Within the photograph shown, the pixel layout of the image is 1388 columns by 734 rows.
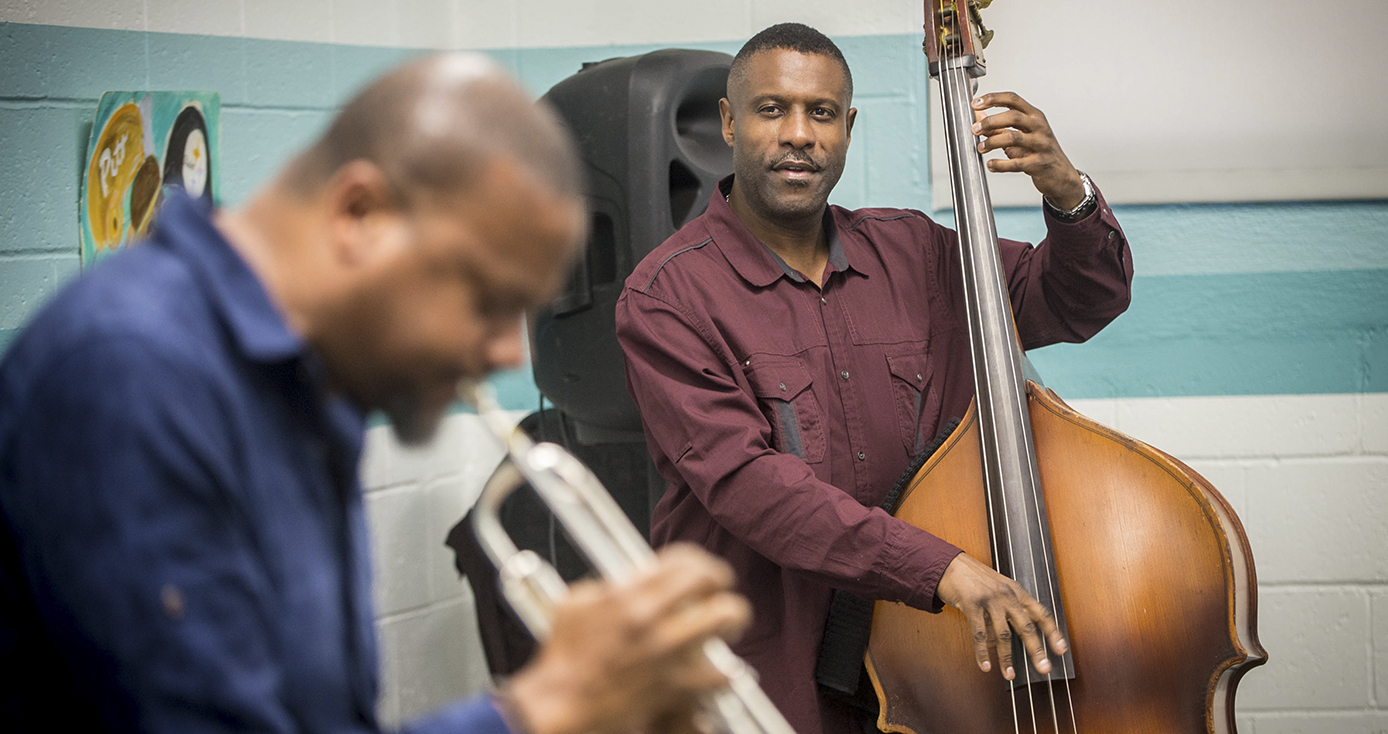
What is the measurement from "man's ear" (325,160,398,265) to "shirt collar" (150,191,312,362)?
52 mm

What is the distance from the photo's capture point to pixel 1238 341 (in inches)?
86.8

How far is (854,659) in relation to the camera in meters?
1.41

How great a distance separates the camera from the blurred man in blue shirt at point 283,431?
1.87 feet

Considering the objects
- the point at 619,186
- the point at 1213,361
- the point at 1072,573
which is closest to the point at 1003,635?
the point at 1072,573

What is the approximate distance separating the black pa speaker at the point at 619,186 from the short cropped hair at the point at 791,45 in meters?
0.22

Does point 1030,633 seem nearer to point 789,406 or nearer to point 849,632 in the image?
point 849,632

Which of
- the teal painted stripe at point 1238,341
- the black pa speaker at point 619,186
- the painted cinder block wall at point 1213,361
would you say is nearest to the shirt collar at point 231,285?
the black pa speaker at point 619,186

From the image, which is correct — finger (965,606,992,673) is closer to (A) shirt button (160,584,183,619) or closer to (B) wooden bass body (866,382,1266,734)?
(B) wooden bass body (866,382,1266,734)

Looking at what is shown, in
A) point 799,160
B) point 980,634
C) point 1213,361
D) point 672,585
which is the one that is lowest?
point 980,634

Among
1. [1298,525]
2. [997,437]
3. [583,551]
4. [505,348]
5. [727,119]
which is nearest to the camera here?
[505,348]

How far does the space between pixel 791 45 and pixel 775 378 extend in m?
0.53

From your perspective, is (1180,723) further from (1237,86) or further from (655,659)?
(1237,86)

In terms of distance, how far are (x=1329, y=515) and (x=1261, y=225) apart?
59cm

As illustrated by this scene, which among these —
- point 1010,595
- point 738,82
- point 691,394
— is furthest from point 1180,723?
point 738,82
